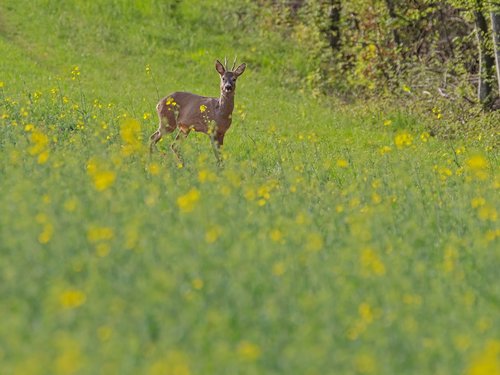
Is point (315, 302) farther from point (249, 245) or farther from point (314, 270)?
point (249, 245)

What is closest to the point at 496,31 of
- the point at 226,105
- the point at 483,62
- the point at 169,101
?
the point at 483,62

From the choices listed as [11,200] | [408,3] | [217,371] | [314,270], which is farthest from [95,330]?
[408,3]

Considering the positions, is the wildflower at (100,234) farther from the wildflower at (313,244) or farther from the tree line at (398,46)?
the tree line at (398,46)

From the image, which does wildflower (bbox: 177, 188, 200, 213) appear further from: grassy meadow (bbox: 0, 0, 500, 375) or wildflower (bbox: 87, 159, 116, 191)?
wildflower (bbox: 87, 159, 116, 191)

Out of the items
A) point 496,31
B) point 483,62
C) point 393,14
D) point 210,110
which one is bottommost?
point 210,110

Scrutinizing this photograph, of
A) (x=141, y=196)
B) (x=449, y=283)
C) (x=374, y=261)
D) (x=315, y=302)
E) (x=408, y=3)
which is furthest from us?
(x=408, y=3)

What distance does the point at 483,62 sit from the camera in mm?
21859

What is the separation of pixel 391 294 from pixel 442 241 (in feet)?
7.37

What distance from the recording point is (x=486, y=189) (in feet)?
35.8

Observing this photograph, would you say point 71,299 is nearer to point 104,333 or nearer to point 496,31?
point 104,333

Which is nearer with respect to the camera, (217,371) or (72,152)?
(217,371)

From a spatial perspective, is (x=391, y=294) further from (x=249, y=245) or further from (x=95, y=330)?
(x=95, y=330)

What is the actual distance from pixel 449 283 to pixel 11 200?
3.34 m

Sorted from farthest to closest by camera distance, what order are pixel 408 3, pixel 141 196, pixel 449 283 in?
pixel 408 3
pixel 141 196
pixel 449 283
